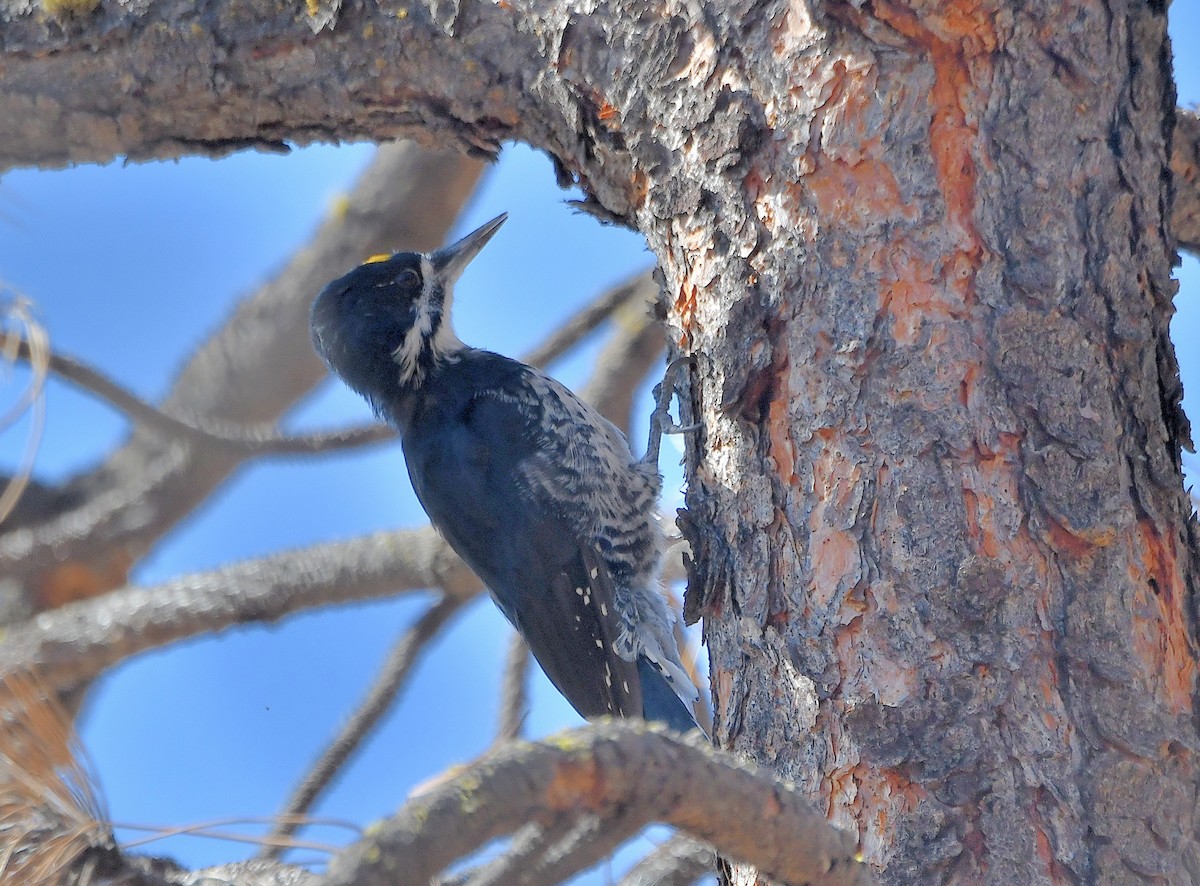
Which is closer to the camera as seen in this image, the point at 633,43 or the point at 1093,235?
the point at 1093,235

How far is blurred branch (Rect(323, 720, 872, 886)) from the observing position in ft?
2.93

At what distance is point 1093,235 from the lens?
1817mm

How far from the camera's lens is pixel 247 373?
4652mm

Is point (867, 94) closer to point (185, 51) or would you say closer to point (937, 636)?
point (937, 636)

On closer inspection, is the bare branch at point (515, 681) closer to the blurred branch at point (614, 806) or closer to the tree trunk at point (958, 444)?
the tree trunk at point (958, 444)

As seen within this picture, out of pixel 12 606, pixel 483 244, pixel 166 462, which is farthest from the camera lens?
pixel 12 606

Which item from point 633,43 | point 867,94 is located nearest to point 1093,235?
point 867,94

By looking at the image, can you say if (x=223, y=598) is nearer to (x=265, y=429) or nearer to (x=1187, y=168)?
(x=265, y=429)

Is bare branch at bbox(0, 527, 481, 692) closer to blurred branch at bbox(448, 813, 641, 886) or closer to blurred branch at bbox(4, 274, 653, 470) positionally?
blurred branch at bbox(4, 274, 653, 470)

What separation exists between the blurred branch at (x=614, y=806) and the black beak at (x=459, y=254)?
249 centimetres

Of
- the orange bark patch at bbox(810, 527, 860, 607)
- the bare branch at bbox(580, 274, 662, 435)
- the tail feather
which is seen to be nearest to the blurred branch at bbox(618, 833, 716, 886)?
the tail feather

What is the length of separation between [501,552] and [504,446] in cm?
27

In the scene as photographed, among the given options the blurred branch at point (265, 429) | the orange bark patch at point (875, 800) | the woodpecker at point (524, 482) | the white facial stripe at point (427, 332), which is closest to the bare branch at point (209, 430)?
the blurred branch at point (265, 429)

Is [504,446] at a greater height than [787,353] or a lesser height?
greater
